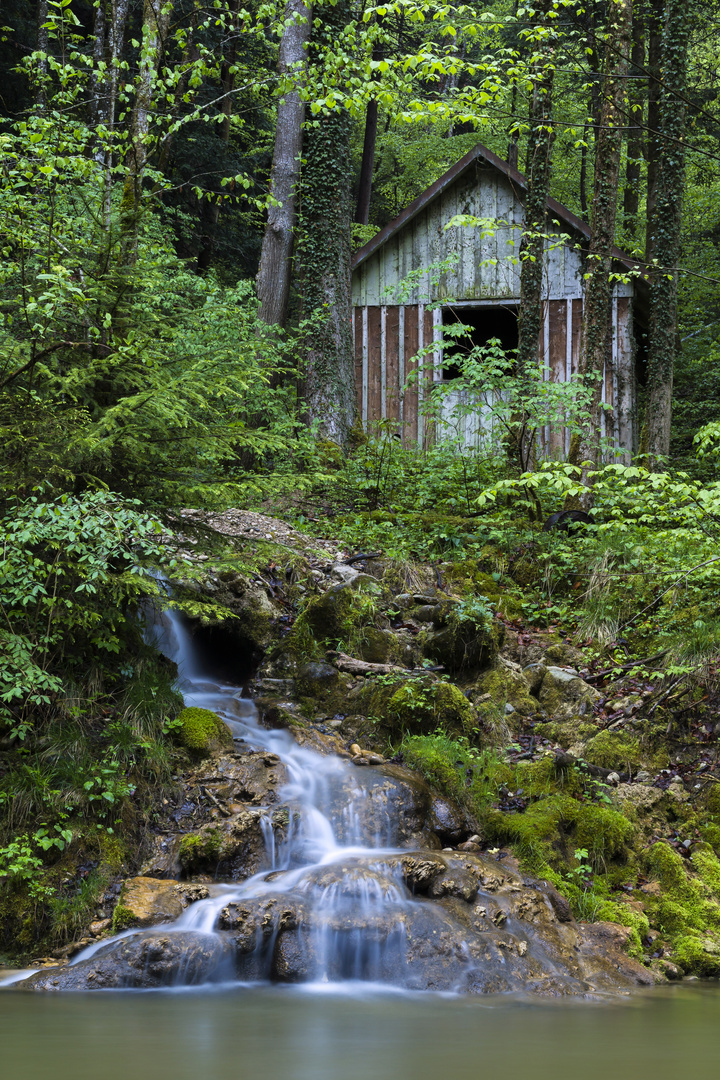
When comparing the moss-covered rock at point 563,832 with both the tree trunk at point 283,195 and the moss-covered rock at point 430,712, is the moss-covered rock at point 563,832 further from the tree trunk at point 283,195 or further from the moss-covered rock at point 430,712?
the tree trunk at point 283,195

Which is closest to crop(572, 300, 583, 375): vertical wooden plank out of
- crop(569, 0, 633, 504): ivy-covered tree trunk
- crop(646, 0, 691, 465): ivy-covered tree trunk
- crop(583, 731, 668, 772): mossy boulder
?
crop(646, 0, 691, 465): ivy-covered tree trunk

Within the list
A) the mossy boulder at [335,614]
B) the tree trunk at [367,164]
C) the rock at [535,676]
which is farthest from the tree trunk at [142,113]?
the tree trunk at [367,164]

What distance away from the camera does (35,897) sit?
502 cm

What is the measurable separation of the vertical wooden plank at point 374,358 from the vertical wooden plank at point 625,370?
4.37 metres

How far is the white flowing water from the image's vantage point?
A: 4.89 m

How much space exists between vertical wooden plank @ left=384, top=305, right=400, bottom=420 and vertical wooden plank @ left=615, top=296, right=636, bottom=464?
4007 mm

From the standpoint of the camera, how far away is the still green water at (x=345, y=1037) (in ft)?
11.3

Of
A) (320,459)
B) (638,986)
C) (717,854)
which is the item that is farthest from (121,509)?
(320,459)

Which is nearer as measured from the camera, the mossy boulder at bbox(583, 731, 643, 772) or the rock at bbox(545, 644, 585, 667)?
the mossy boulder at bbox(583, 731, 643, 772)

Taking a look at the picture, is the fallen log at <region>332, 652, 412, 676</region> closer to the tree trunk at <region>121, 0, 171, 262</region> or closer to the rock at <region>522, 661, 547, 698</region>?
the rock at <region>522, 661, 547, 698</region>

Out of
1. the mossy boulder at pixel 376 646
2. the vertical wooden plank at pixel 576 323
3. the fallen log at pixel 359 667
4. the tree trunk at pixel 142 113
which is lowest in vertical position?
the fallen log at pixel 359 667

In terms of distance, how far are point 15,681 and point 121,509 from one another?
1.26 m

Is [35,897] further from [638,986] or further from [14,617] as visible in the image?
[638,986]

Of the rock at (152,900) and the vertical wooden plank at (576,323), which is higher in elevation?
the vertical wooden plank at (576,323)
